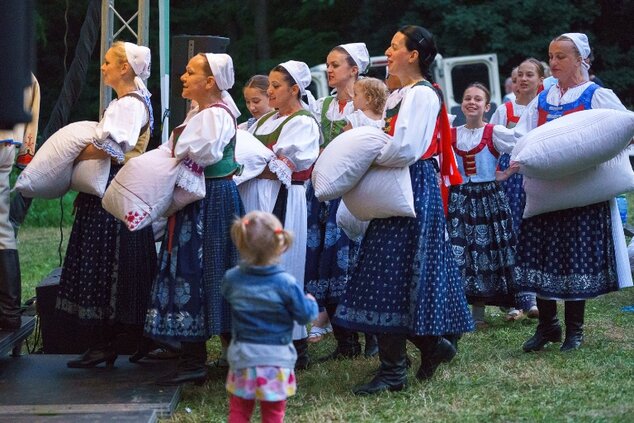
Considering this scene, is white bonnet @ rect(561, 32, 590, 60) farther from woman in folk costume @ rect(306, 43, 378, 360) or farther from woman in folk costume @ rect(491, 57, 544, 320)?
woman in folk costume @ rect(306, 43, 378, 360)

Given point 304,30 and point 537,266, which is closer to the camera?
point 537,266

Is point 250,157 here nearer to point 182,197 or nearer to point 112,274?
point 182,197

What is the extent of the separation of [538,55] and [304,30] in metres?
4.12

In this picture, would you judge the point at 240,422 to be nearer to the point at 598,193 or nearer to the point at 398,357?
the point at 398,357

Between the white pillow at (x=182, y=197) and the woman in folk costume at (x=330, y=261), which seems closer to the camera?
the white pillow at (x=182, y=197)

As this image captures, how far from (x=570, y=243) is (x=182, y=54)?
9.57 feet

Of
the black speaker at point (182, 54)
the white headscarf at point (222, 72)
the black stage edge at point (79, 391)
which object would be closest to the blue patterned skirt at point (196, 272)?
the black stage edge at point (79, 391)

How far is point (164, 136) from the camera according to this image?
7.64 m

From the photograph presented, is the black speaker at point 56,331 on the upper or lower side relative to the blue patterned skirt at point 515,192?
lower

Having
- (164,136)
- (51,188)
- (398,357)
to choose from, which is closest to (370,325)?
(398,357)

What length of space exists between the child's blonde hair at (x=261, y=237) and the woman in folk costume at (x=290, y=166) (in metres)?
1.81

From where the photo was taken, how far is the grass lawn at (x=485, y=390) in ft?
15.6

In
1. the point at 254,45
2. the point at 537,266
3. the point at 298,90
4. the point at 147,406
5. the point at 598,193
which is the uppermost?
the point at 254,45

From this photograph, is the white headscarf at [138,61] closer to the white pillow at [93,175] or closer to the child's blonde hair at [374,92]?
the white pillow at [93,175]
